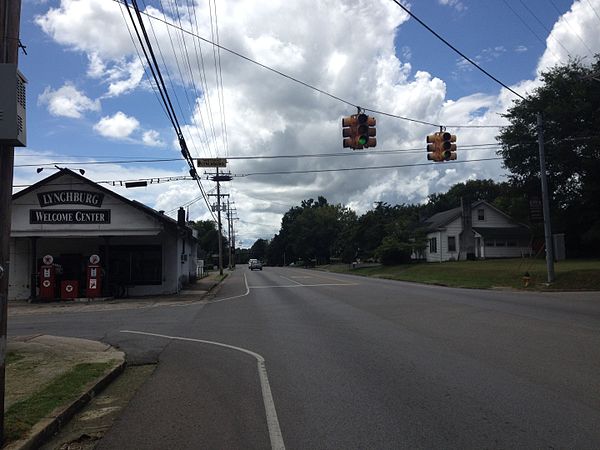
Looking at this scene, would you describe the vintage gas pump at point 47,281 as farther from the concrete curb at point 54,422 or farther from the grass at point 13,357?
the concrete curb at point 54,422

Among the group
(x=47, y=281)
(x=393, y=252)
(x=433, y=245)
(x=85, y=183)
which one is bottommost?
(x=47, y=281)

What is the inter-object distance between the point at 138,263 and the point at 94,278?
353 cm

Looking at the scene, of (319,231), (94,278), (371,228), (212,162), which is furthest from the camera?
(319,231)

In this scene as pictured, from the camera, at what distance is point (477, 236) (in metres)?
56.0

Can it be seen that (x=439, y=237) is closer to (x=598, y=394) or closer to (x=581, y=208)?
(x=581, y=208)

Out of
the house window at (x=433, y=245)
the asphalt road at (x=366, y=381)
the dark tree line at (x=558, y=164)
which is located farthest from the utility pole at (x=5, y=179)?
the house window at (x=433, y=245)

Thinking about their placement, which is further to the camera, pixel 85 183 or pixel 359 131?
pixel 85 183

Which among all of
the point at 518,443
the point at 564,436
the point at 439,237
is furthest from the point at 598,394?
the point at 439,237

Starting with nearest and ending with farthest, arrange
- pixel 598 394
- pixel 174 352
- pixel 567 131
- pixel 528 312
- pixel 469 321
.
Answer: pixel 598 394, pixel 174 352, pixel 469 321, pixel 528 312, pixel 567 131

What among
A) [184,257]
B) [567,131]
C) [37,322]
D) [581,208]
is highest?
[567,131]

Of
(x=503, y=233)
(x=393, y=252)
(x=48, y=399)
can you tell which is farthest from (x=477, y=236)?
(x=48, y=399)

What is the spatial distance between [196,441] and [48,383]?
3624mm

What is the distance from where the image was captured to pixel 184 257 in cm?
3559

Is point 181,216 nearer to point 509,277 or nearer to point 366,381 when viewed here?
point 509,277
